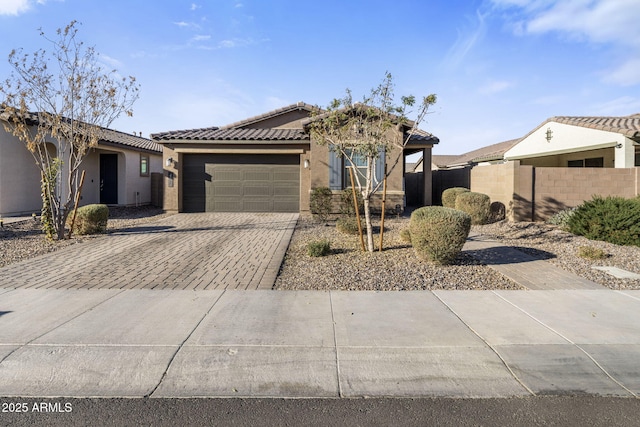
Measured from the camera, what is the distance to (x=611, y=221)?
34.3ft

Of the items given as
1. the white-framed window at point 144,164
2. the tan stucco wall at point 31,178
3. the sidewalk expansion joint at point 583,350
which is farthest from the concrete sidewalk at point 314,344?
the white-framed window at point 144,164

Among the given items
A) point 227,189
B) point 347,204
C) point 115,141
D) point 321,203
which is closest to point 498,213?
point 347,204

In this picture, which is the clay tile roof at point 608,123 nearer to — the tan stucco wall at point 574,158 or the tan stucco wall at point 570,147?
the tan stucco wall at point 570,147

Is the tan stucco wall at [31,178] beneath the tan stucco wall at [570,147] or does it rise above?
beneath

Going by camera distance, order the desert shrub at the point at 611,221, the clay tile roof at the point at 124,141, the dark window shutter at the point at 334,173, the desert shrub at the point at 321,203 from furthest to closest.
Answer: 1. the clay tile roof at the point at 124,141
2. the dark window shutter at the point at 334,173
3. the desert shrub at the point at 321,203
4. the desert shrub at the point at 611,221

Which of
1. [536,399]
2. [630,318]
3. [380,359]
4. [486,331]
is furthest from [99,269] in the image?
[630,318]

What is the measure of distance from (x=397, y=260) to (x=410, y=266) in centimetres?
50

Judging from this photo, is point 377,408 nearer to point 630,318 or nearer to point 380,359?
point 380,359

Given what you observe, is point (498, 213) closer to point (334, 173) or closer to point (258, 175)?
point (334, 173)

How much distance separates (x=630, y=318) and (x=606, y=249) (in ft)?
16.2

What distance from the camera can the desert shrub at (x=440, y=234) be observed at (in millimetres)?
7875

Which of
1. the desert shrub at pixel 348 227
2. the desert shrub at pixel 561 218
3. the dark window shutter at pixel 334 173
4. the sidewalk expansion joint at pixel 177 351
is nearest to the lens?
the sidewalk expansion joint at pixel 177 351

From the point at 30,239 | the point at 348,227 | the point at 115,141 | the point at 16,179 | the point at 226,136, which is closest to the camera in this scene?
the point at 30,239

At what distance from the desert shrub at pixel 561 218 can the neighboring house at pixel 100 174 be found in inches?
603
